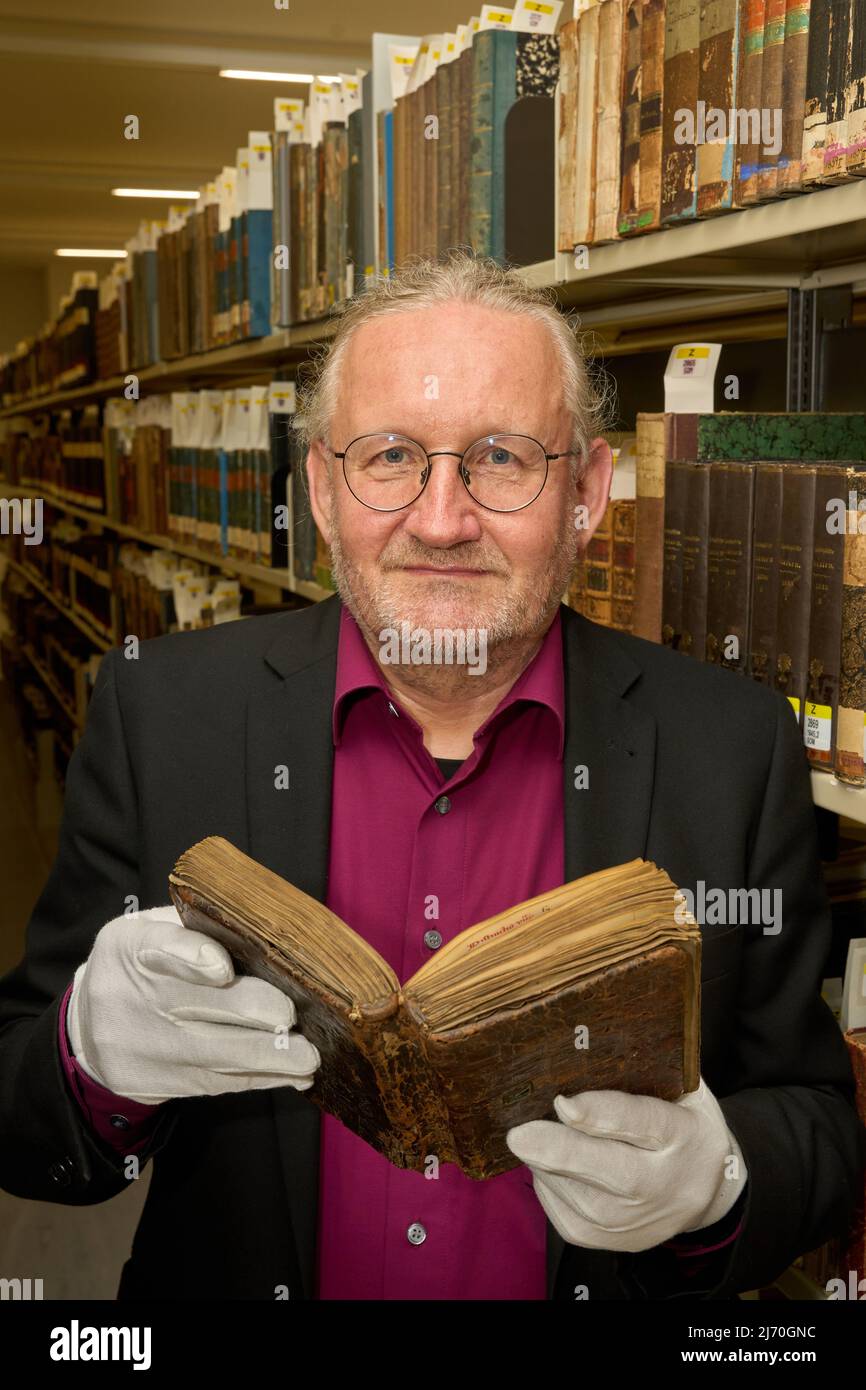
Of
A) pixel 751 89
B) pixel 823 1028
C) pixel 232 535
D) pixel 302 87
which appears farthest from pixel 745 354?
pixel 302 87

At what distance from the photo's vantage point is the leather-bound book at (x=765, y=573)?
1299 mm

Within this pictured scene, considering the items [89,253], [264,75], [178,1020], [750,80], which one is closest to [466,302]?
[750,80]

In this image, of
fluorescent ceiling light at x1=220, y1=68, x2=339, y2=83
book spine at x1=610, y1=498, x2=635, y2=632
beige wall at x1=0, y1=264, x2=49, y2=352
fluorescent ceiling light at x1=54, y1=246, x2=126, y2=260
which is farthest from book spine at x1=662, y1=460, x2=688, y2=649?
beige wall at x1=0, y1=264, x2=49, y2=352

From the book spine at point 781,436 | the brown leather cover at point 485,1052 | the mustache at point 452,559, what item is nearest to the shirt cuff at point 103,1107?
the brown leather cover at point 485,1052

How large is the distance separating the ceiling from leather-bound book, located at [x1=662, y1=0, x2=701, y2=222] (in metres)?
4.23

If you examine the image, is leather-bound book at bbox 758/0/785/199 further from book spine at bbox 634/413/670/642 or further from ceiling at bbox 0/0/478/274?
ceiling at bbox 0/0/478/274

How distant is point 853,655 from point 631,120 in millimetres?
699

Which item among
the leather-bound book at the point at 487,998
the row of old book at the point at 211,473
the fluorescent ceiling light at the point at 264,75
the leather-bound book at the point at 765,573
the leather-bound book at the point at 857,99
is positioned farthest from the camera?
the fluorescent ceiling light at the point at 264,75

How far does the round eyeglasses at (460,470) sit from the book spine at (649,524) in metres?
0.28

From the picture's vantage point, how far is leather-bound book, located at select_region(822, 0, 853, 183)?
3.67 ft

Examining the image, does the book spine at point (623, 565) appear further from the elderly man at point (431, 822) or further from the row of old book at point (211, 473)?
the row of old book at point (211, 473)

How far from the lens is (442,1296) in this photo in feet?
3.87

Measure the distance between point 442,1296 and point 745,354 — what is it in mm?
1779

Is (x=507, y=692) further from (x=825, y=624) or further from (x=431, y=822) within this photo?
(x=825, y=624)
